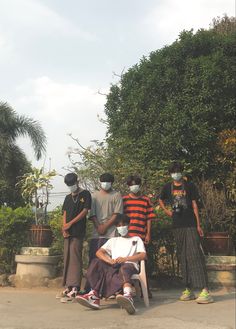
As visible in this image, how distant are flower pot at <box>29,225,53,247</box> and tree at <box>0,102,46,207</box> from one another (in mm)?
13479

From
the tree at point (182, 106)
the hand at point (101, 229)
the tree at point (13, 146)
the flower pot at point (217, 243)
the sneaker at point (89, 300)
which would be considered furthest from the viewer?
the tree at point (13, 146)

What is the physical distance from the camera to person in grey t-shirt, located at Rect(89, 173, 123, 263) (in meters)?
6.02

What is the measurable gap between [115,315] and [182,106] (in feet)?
23.4

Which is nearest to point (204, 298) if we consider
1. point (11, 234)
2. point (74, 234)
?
point (74, 234)

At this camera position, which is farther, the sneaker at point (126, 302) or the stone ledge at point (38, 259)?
the stone ledge at point (38, 259)

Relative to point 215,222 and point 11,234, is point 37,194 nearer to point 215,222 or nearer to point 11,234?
point 11,234

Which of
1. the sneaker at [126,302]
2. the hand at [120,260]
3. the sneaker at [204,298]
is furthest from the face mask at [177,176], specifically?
the sneaker at [126,302]

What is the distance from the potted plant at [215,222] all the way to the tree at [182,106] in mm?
2137

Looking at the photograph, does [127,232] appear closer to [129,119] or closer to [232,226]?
[232,226]

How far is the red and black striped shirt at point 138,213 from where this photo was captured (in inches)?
241

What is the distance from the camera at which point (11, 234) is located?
26.1ft

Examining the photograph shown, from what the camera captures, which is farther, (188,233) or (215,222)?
(215,222)

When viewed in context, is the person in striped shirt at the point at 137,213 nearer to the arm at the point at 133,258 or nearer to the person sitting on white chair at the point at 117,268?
the person sitting on white chair at the point at 117,268

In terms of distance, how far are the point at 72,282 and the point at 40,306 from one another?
499 millimetres
